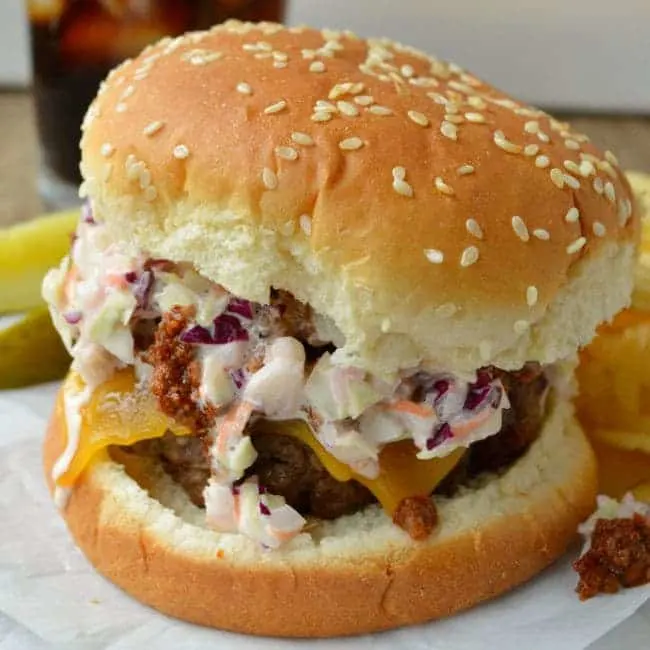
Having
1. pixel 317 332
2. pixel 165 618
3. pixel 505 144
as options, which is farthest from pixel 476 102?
pixel 165 618

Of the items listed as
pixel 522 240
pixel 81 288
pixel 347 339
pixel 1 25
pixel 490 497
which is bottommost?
pixel 1 25

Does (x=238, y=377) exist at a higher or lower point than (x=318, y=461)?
higher

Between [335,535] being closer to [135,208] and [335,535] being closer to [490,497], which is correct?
[490,497]

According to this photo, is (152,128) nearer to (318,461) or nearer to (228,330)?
(228,330)

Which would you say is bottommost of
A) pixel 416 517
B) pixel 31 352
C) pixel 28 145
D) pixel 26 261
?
pixel 28 145

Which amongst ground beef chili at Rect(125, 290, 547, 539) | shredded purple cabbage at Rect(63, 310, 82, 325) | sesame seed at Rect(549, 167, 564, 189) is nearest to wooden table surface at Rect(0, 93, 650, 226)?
shredded purple cabbage at Rect(63, 310, 82, 325)

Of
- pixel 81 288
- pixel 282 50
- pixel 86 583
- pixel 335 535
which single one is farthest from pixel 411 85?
pixel 86 583
